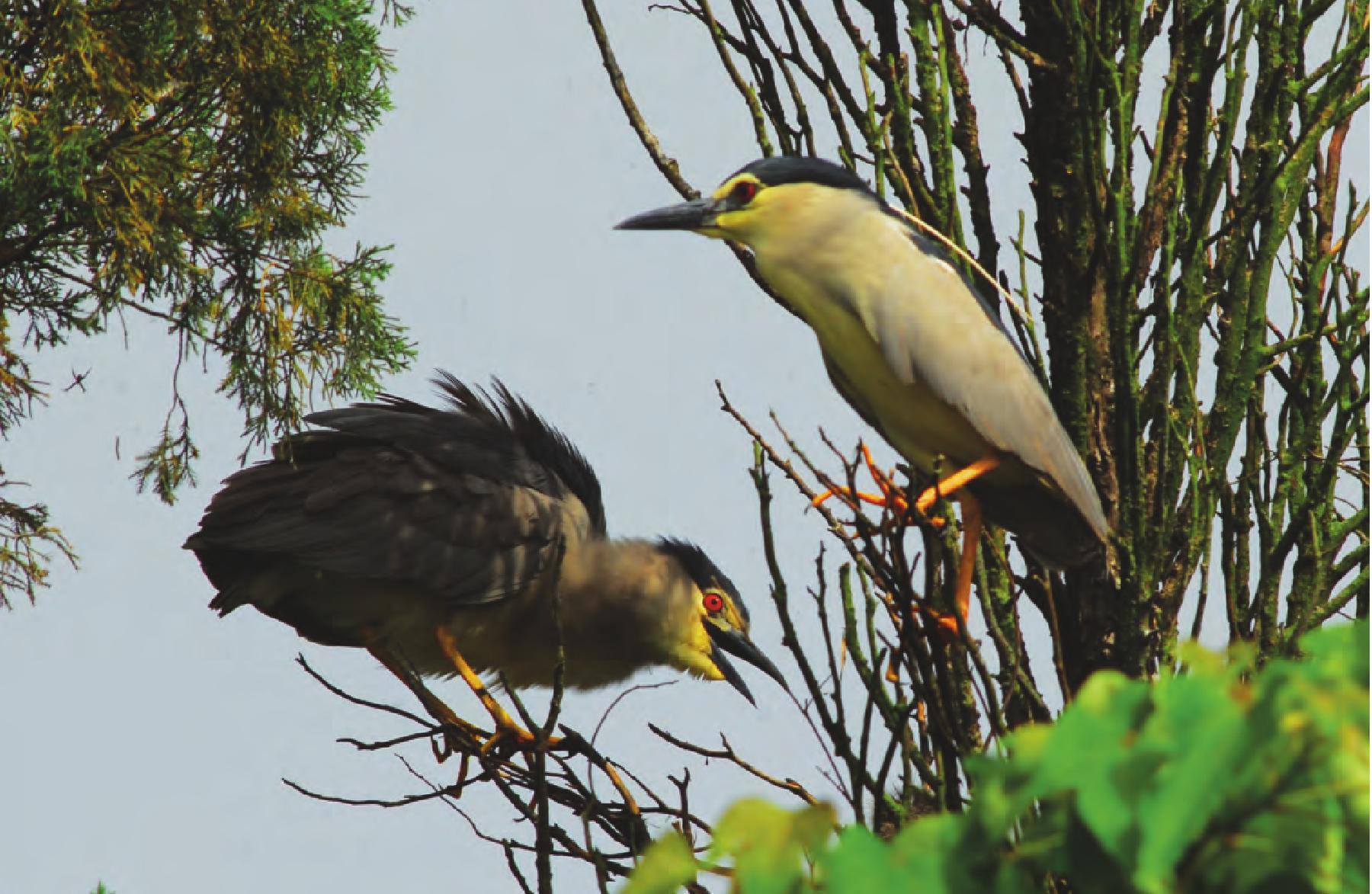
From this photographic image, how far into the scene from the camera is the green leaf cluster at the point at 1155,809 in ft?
3.78

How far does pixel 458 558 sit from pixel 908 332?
146cm

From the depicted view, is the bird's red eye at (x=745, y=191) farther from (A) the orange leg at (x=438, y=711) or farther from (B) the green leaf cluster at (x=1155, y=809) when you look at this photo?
A: (B) the green leaf cluster at (x=1155, y=809)

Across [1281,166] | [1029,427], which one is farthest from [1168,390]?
[1281,166]

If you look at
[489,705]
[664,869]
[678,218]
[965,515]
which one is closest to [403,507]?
[489,705]

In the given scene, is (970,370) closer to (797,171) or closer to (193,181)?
(797,171)

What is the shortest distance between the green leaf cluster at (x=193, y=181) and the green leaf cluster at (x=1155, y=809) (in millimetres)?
3192

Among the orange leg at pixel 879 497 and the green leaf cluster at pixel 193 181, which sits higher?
the green leaf cluster at pixel 193 181

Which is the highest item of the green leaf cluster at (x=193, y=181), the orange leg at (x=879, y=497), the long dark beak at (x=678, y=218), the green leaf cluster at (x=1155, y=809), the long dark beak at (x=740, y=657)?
the green leaf cluster at (x=193, y=181)

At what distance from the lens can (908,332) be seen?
10.0 feet

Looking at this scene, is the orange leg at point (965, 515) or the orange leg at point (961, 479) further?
the orange leg at point (961, 479)

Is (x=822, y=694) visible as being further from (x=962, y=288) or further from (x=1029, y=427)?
(x=962, y=288)

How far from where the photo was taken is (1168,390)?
3.02 metres

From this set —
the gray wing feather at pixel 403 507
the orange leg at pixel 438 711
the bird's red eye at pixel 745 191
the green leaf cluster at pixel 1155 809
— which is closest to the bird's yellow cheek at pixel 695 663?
the gray wing feather at pixel 403 507

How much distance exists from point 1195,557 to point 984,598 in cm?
49
